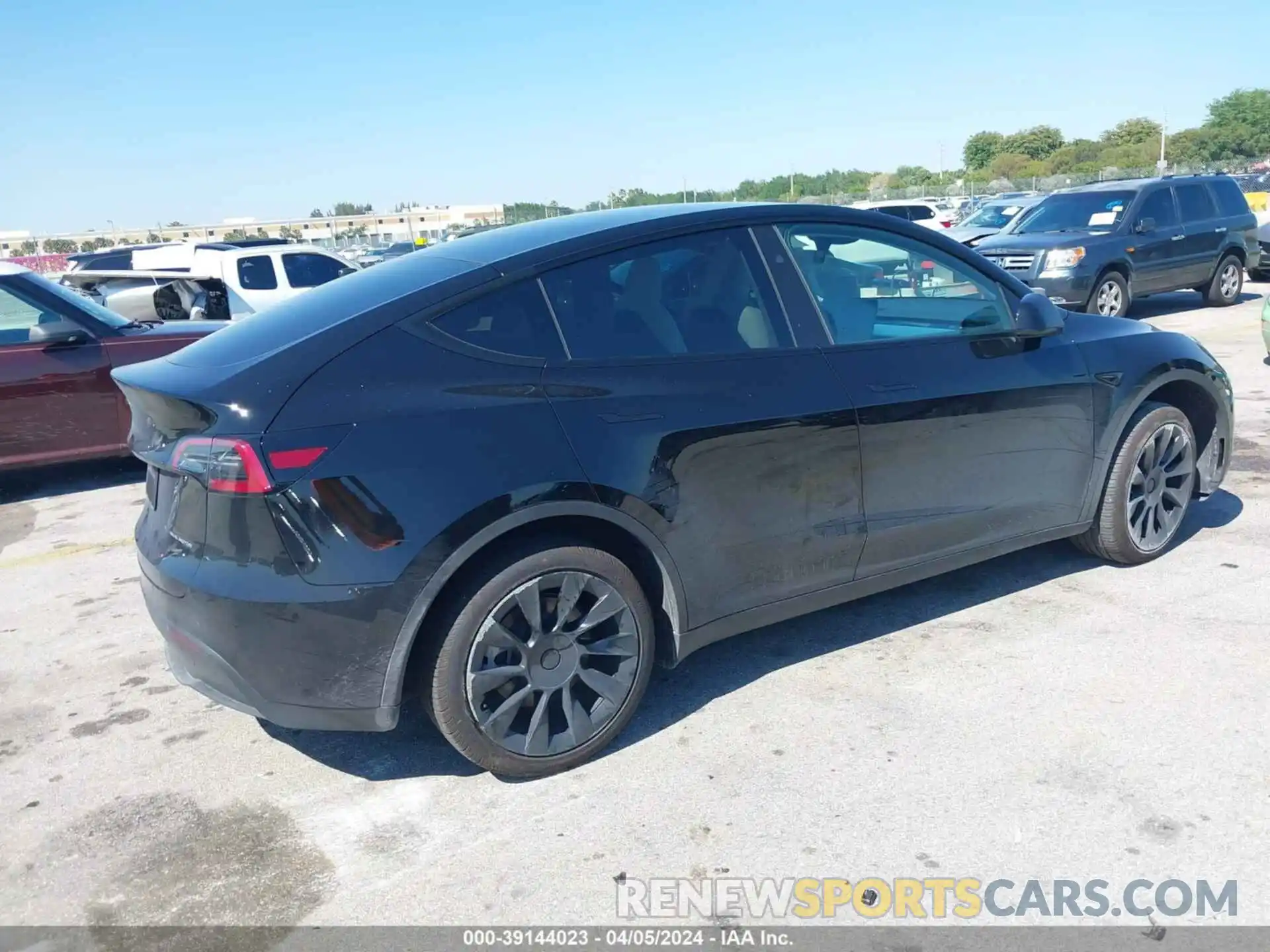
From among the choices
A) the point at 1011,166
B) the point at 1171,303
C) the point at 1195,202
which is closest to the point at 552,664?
the point at 1195,202

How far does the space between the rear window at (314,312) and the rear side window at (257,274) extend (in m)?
10.4

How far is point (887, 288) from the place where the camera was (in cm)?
426

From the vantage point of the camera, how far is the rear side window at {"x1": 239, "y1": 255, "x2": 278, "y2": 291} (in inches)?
529

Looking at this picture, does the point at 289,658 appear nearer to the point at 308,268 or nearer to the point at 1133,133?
the point at 308,268

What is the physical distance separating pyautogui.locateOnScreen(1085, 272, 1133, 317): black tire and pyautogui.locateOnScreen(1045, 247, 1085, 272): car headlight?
15.4 inches

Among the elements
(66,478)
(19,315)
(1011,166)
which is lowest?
(66,478)

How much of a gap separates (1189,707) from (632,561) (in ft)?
6.48

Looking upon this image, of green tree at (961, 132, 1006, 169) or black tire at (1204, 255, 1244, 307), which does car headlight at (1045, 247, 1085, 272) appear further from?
green tree at (961, 132, 1006, 169)

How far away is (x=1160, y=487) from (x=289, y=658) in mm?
3921

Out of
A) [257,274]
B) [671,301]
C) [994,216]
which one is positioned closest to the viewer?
[671,301]

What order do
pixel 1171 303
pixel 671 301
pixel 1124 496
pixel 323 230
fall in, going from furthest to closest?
1. pixel 323 230
2. pixel 1171 303
3. pixel 1124 496
4. pixel 671 301

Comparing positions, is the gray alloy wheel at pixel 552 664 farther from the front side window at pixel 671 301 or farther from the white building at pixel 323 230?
the white building at pixel 323 230

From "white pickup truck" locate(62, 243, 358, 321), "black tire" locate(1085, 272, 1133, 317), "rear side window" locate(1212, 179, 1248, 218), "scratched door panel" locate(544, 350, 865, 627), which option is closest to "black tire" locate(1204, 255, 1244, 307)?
"rear side window" locate(1212, 179, 1248, 218)

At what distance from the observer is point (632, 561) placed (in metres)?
3.49
